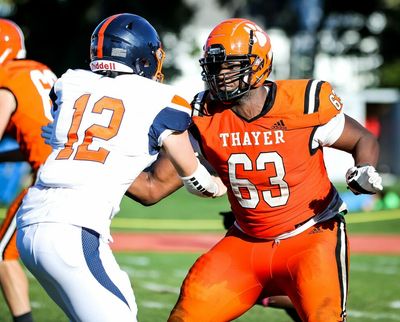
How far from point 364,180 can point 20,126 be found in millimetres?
2215

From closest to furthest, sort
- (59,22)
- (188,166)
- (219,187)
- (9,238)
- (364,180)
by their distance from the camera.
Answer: (188,166) < (364,180) < (219,187) < (9,238) < (59,22)

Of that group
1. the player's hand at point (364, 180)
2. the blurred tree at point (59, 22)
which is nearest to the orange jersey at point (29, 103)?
the player's hand at point (364, 180)

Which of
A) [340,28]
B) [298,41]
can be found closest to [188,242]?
[298,41]

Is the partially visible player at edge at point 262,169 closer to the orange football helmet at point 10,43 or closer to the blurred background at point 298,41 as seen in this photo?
the orange football helmet at point 10,43

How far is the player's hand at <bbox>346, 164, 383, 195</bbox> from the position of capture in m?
4.03

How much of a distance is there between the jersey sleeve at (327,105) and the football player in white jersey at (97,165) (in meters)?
0.79

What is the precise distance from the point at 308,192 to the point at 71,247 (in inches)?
54.5

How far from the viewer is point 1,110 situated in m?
4.98

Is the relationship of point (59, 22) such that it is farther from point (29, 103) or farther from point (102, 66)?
point (102, 66)

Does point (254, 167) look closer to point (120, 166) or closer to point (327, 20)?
point (120, 166)

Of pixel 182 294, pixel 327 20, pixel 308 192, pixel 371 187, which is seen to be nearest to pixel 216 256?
pixel 182 294

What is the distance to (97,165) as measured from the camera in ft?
11.5

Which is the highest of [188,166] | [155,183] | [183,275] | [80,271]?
[188,166]

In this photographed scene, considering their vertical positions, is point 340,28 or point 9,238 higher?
point 9,238
